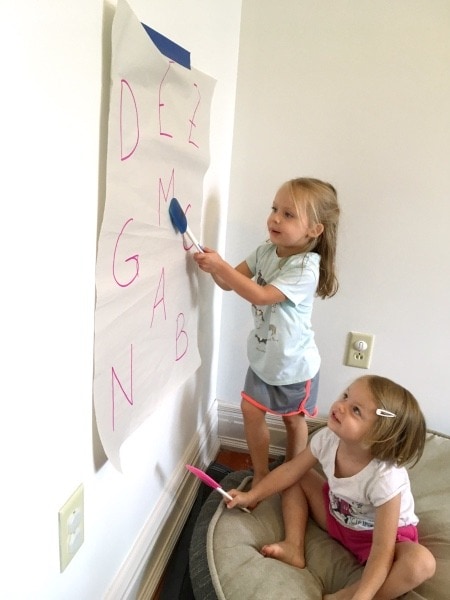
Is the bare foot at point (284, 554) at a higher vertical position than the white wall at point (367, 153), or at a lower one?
lower

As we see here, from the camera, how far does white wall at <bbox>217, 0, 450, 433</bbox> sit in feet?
3.99

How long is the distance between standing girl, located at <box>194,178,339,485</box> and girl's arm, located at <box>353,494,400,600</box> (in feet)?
1.16

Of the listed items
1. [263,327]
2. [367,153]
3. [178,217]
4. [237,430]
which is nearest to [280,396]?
[263,327]

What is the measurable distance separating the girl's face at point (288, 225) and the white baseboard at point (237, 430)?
0.67 metres

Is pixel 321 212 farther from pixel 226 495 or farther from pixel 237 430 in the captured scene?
pixel 237 430

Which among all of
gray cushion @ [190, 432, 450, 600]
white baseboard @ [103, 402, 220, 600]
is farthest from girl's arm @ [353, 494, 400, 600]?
white baseboard @ [103, 402, 220, 600]

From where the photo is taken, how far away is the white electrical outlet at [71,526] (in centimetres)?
66

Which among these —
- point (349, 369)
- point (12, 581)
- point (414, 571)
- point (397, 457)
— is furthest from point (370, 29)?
point (12, 581)

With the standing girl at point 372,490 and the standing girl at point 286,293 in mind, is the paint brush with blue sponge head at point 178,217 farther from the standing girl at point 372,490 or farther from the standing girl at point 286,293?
the standing girl at point 372,490

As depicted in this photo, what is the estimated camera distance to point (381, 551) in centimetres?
91

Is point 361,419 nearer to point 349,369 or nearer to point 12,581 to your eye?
point 349,369

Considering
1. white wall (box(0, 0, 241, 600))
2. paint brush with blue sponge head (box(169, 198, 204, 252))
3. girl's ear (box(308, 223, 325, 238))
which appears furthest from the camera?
girl's ear (box(308, 223, 325, 238))

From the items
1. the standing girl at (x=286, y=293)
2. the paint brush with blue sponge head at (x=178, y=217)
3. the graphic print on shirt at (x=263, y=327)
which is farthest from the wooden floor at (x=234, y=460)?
the paint brush with blue sponge head at (x=178, y=217)

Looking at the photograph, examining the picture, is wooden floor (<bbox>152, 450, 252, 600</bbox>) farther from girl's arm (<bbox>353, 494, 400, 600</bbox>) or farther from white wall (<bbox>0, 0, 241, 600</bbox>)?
white wall (<bbox>0, 0, 241, 600</bbox>)
